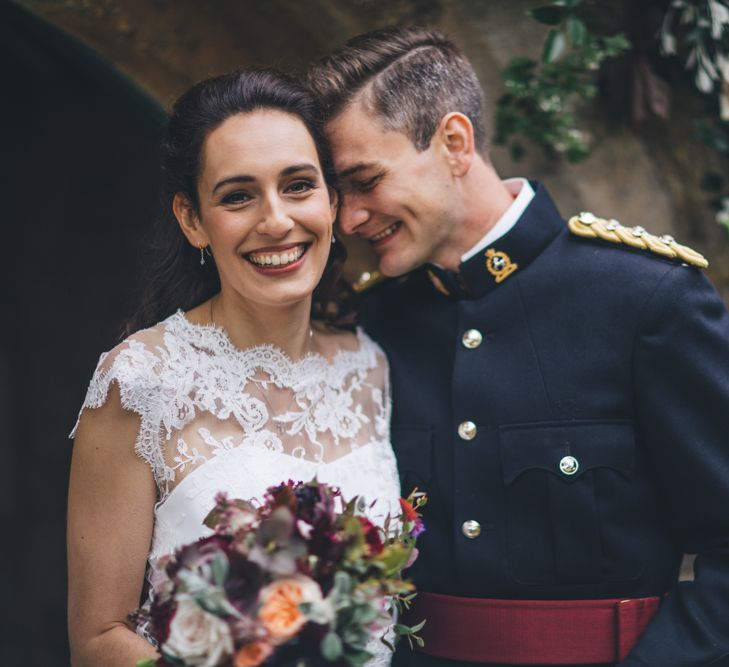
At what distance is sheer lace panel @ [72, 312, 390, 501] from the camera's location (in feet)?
7.54

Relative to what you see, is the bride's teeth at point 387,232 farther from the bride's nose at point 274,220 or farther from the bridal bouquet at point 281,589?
the bridal bouquet at point 281,589

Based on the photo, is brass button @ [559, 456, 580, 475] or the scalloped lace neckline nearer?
brass button @ [559, 456, 580, 475]

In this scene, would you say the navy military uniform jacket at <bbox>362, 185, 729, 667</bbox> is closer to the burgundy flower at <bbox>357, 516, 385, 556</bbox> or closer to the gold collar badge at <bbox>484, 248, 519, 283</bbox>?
the gold collar badge at <bbox>484, 248, 519, 283</bbox>

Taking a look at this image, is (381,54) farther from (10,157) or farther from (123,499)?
(10,157)

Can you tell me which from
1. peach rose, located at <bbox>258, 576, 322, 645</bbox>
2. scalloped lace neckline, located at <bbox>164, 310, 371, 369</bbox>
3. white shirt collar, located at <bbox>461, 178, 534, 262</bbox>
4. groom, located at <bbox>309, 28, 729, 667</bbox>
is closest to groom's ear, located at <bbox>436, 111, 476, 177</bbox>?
groom, located at <bbox>309, 28, 729, 667</bbox>

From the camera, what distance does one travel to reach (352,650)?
1691 mm

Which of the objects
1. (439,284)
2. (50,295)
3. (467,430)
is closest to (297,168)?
(439,284)

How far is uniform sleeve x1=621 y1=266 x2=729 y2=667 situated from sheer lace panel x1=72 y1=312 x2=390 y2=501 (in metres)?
0.75

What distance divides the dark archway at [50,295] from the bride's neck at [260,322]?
2.11 meters

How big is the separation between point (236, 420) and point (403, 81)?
41.8 inches

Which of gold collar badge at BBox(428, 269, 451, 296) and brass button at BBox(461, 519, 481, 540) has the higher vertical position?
gold collar badge at BBox(428, 269, 451, 296)

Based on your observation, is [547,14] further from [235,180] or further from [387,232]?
[235,180]

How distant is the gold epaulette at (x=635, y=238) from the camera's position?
245 centimetres

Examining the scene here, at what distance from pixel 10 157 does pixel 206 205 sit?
9.06 feet
